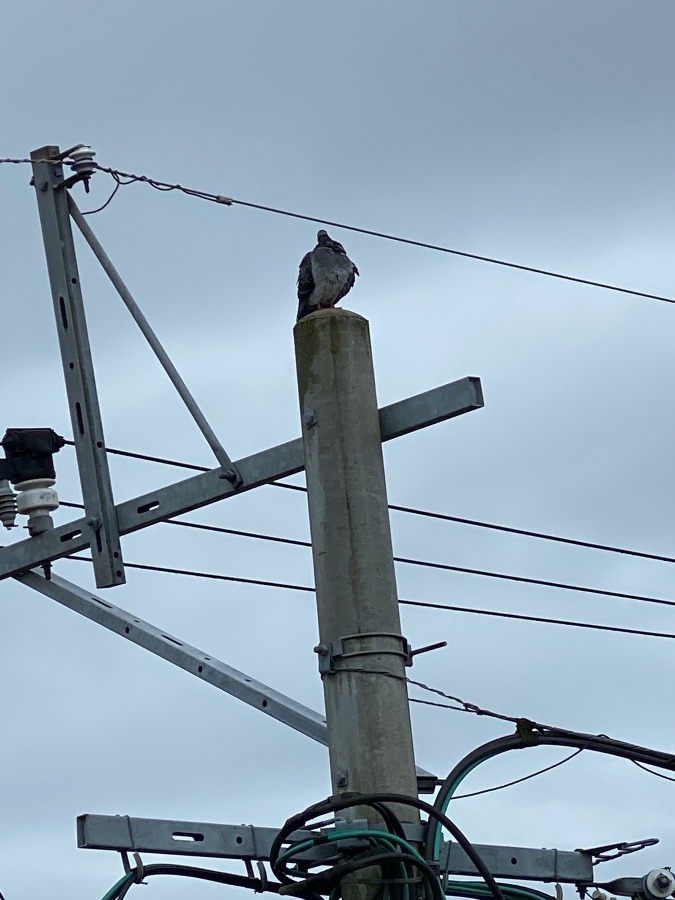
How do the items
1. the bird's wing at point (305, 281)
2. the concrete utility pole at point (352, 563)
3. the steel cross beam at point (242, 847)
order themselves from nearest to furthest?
the steel cross beam at point (242, 847)
the concrete utility pole at point (352, 563)
the bird's wing at point (305, 281)

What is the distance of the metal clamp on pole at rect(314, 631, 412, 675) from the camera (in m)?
7.81

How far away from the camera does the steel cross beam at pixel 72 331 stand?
29.9ft

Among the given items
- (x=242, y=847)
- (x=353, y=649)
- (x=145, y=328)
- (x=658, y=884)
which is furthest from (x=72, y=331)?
(x=658, y=884)

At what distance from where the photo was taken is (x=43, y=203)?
31.4 ft

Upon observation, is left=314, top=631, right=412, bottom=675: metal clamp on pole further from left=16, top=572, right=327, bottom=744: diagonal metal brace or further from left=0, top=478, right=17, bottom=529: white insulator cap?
left=0, top=478, right=17, bottom=529: white insulator cap

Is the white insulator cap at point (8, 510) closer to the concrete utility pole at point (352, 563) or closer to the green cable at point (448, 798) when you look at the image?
the concrete utility pole at point (352, 563)

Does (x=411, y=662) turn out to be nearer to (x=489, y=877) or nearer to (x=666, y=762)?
(x=489, y=877)

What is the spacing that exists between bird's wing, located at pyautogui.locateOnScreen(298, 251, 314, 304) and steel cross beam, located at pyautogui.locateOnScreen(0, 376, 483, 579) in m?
1.04

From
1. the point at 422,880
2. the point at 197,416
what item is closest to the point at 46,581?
the point at 197,416

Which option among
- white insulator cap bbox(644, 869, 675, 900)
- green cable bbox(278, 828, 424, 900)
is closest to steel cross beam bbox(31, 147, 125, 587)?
green cable bbox(278, 828, 424, 900)

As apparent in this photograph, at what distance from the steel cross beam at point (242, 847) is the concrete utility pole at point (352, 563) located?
0.35 m

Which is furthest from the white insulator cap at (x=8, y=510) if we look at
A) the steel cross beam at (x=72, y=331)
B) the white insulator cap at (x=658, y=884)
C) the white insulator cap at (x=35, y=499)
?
the white insulator cap at (x=658, y=884)

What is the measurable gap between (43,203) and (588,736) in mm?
3754

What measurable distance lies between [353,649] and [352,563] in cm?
36
